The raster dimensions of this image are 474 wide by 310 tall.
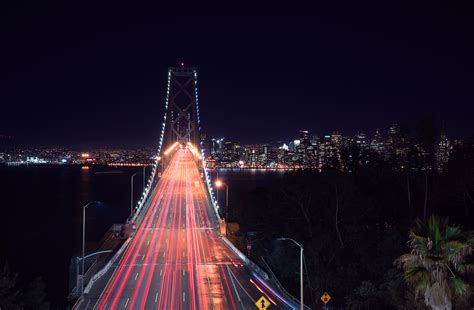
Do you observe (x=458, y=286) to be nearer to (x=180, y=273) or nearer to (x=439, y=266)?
(x=439, y=266)

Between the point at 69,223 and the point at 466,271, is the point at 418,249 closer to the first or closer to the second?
the point at 466,271

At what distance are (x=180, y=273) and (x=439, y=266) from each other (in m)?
19.3

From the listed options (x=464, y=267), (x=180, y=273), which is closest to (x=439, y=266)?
(x=464, y=267)

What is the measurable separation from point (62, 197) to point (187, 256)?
3525 inches

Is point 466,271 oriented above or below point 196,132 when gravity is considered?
below

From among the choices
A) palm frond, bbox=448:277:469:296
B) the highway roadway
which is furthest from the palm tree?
the highway roadway

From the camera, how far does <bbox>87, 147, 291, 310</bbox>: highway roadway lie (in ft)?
78.3

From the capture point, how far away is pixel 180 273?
2961cm

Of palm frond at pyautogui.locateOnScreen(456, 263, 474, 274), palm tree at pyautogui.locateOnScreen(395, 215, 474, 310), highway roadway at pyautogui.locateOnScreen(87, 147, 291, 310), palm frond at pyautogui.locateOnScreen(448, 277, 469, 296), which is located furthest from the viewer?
highway roadway at pyautogui.locateOnScreen(87, 147, 291, 310)

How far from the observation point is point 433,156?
51.7 metres

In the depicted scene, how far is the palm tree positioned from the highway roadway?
11.8 m

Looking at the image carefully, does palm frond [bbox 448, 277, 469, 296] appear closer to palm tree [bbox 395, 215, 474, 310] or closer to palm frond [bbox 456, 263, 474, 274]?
palm tree [bbox 395, 215, 474, 310]

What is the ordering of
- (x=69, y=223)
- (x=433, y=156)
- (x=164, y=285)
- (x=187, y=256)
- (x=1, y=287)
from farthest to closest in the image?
(x=69, y=223), (x=433, y=156), (x=187, y=256), (x=164, y=285), (x=1, y=287)

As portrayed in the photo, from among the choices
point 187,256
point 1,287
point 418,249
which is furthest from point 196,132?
point 418,249
